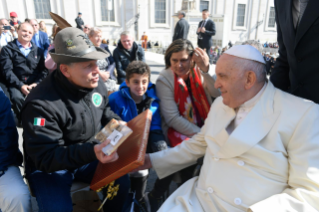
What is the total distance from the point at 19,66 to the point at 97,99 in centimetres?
311

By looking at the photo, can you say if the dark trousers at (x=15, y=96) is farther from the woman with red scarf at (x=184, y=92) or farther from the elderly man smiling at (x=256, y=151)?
the elderly man smiling at (x=256, y=151)

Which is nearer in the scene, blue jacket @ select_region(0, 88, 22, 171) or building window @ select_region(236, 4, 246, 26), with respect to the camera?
blue jacket @ select_region(0, 88, 22, 171)

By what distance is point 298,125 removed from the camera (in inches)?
54.9

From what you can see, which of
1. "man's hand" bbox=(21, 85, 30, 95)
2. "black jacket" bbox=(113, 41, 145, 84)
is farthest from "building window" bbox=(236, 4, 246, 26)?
"man's hand" bbox=(21, 85, 30, 95)

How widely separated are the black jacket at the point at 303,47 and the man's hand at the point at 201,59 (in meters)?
0.84

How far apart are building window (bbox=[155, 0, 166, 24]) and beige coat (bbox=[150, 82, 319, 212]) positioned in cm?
2899

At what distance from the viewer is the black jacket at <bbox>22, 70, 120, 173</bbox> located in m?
1.61

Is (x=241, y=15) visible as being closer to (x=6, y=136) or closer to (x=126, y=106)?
(x=126, y=106)

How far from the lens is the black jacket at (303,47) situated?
5.19ft

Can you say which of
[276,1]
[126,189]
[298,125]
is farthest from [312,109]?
[126,189]

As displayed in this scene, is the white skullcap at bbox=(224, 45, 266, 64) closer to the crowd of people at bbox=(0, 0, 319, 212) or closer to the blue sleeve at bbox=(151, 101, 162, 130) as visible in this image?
the crowd of people at bbox=(0, 0, 319, 212)

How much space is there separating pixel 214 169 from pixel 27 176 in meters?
1.53

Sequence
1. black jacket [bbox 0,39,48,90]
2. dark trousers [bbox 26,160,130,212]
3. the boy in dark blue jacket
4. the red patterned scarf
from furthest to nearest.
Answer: black jacket [bbox 0,39,48,90] < the red patterned scarf < the boy in dark blue jacket < dark trousers [bbox 26,160,130,212]

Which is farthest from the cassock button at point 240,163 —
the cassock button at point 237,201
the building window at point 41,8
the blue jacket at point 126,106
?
the building window at point 41,8
